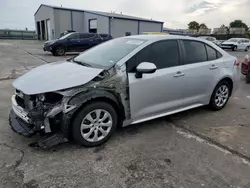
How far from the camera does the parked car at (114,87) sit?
294cm

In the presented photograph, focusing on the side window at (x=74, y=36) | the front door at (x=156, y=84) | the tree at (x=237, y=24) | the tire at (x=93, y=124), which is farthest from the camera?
the tree at (x=237, y=24)

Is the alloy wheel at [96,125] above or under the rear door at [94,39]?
under

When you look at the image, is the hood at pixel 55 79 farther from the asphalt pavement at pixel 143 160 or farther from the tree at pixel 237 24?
the tree at pixel 237 24

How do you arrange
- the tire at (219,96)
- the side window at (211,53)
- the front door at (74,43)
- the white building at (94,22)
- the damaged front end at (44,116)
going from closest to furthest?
the damaged front end at (44,116) → the side window at (211,53) → the tire at (219,96) → the front door at (74,43) → the white building at (94,22)

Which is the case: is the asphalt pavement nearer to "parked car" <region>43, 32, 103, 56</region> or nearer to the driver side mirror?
the driver side mirror

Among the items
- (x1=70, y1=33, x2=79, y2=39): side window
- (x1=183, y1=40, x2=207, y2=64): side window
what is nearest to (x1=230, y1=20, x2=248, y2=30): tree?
(x1=70, y1=33, x2=79, y2=39): side window

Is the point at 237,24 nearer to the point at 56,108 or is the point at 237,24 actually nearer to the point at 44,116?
the point at 56,108

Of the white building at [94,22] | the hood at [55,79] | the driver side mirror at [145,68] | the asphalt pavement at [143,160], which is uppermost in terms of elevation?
the white building at [94,22]

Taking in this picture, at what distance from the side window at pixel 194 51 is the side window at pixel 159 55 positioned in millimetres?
265

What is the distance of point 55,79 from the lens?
3.08m

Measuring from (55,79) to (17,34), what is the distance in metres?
42.3

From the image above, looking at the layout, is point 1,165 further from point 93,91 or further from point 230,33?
point 230,33

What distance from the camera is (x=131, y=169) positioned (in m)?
2.78

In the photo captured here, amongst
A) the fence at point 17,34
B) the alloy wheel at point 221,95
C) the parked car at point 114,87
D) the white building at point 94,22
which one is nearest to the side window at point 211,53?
the parked car at point 114,87
